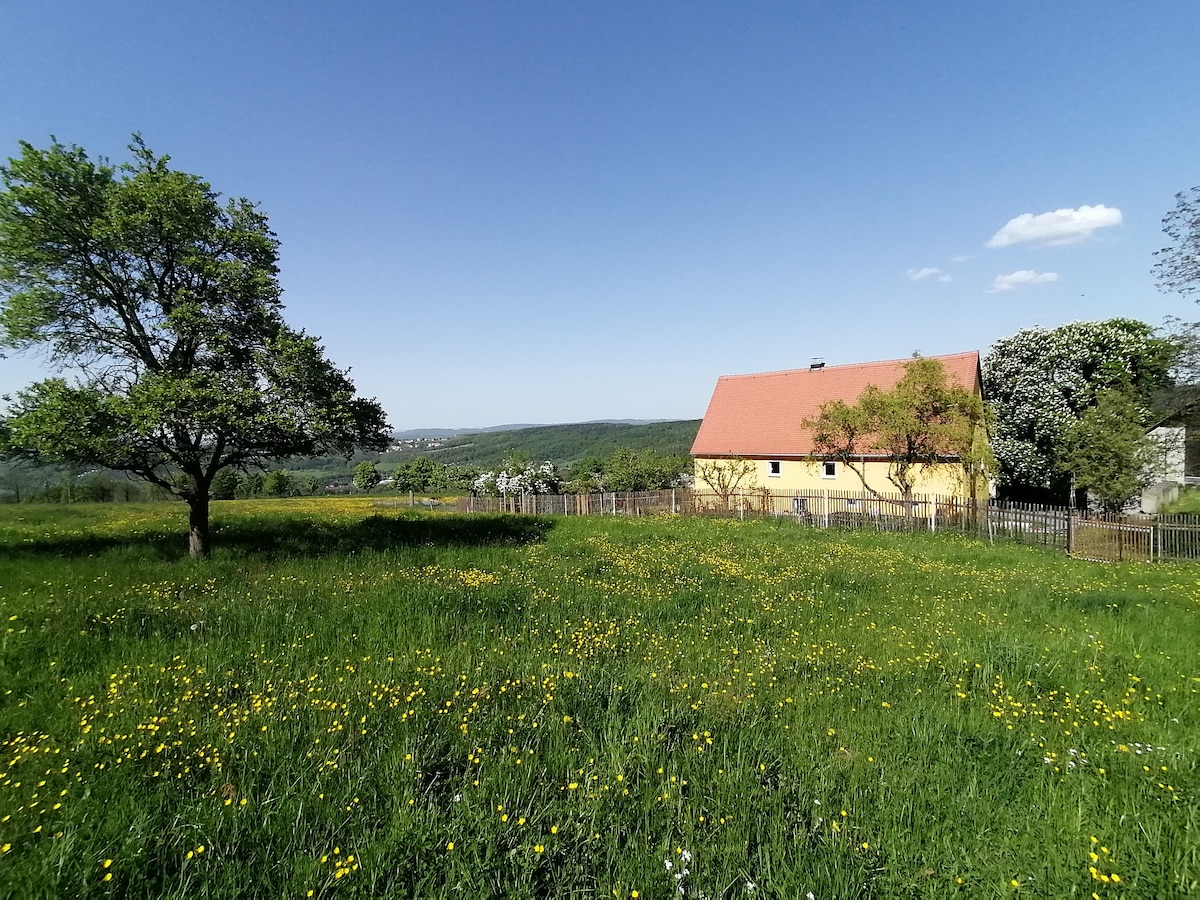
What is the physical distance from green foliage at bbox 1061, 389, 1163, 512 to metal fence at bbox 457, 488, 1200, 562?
268cm

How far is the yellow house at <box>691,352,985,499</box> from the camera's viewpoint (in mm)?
26656

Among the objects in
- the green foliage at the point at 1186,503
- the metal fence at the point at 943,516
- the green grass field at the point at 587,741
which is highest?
the green grass field at the point at 587,741

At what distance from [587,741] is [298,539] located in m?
13.5

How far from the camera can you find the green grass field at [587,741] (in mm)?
3090

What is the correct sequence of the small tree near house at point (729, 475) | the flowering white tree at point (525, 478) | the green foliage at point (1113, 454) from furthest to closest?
the flowering white tree at point (525, 478) < the small tree near house at point (729, 475) < the green foliage at point (1113, 454)

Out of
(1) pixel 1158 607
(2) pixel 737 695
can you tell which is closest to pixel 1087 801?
(2) pixel 737 695

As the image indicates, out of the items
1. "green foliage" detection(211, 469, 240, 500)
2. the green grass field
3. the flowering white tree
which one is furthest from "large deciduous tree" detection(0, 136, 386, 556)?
"green foliage" detection(211, 469, 240, 500)

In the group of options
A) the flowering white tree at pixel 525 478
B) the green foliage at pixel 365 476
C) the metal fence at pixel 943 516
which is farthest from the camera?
the green foliage at pixel 365 476

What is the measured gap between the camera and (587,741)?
4.41m

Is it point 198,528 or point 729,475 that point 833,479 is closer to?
point 729,475

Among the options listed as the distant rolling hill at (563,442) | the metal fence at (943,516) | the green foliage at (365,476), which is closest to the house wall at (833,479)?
the metal fence at (943,516)

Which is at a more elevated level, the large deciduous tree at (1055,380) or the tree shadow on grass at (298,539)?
the large deciduous tree at (1055,380)

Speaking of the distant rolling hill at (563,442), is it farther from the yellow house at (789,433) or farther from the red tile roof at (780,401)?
the yellow house at (789,433)

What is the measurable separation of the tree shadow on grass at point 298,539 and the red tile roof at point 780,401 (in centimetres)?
1623
